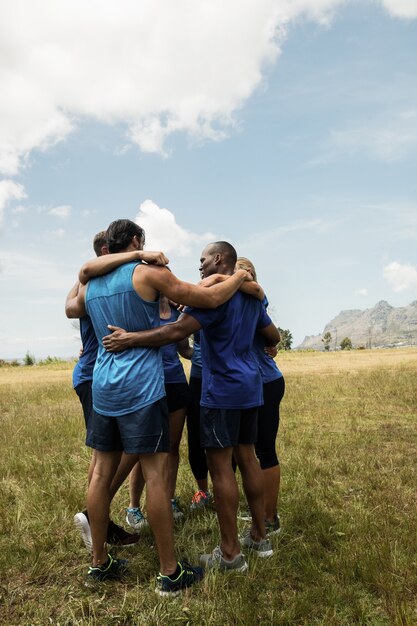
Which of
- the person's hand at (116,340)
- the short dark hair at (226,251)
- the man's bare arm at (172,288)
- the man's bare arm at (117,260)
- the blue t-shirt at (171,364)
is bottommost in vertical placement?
the blue t-shirt at (171,364)

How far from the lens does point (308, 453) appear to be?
7.13m

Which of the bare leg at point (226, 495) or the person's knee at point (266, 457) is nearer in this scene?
the bare leg at point (226, 495)

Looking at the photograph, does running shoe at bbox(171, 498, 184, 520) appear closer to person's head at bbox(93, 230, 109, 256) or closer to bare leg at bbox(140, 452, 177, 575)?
bare leg at bbox(140, 452, 177, 575)

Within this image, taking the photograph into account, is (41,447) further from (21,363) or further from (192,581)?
(21,363)

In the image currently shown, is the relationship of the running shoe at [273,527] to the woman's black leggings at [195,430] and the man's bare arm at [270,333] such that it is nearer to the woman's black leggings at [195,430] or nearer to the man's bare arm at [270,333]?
the woman's black leggings at [195,430]

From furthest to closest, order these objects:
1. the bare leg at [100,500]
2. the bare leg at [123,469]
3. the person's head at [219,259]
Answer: the bare leg at [123,469] < the person's head at [219,259] < the bare leg at [100,500]

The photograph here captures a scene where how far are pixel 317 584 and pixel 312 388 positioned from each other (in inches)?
485

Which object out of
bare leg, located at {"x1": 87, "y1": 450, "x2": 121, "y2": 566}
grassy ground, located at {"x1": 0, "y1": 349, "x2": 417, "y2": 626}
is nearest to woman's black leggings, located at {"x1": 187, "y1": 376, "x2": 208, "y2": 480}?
grassy ground, located at {"x1": 0, "y1": 349, "x2": 417, "y2": 626}

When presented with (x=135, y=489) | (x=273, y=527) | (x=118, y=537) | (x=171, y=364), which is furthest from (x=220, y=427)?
(x=135, y=489)

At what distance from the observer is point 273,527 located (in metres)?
4.35

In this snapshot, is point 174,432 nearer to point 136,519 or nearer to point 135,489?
point 135,489

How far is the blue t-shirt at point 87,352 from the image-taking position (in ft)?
13.6

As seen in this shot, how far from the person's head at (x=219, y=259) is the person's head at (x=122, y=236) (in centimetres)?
58

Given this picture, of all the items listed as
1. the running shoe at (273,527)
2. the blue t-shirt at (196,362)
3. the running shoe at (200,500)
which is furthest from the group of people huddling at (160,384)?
the running shoe at (200,500)
